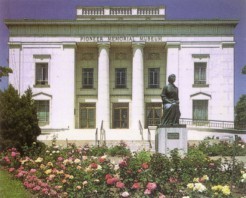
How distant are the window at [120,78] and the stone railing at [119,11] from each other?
5.22 m

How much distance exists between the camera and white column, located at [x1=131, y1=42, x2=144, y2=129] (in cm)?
3672

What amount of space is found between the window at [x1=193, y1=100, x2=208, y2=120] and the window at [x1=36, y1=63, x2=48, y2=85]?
13.8 m

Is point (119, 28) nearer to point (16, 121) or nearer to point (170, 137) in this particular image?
point (16, 121)

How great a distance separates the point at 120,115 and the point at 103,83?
3.52 m

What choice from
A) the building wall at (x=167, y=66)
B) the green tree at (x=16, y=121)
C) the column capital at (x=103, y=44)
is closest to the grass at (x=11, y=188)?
the green tree at (x=16, y=121)

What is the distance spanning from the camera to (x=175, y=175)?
959 cm

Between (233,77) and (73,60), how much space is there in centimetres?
1456

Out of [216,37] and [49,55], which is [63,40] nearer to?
[49,55]

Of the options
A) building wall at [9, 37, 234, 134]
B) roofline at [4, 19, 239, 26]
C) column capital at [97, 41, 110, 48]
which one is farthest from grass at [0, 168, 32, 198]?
roofline at [4, 19, 239, 26]

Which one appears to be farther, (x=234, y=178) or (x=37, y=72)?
(x=37, y=72)

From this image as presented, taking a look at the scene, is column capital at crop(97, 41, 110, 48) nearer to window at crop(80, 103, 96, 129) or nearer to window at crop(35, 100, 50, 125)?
window at crop(80, 103, 96, 129)

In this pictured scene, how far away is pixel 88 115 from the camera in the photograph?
38000 millimetres

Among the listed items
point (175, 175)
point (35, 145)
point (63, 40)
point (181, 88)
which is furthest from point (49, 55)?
point (175, 175)

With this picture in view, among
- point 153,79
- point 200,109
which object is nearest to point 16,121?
point 200,109
